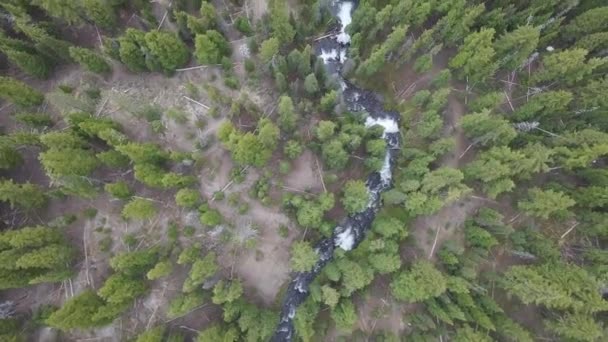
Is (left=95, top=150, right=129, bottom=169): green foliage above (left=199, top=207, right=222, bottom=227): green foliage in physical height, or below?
above

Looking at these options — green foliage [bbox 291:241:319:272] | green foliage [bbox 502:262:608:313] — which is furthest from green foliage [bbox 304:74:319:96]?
green foliage [bbox 502:262:608:313]

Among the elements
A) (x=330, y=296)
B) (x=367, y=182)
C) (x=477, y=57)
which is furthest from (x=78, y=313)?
(x=477, y=57)

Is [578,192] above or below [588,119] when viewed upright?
below

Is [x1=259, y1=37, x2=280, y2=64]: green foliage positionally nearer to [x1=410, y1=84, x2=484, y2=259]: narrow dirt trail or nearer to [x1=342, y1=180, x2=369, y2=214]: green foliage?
[x1=342, y1=180, x2=369, y2=214]: green foliage

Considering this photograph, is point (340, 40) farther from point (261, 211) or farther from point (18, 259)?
point (18, 259)

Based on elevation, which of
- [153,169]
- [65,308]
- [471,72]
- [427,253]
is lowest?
[427,253]

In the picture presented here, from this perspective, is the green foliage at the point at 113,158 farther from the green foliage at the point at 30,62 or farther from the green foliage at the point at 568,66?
the green foliage at the point at 568,66

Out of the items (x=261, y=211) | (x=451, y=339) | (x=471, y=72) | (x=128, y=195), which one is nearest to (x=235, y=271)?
(x=261, y=211)
